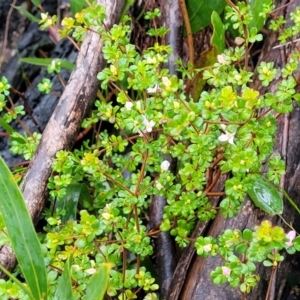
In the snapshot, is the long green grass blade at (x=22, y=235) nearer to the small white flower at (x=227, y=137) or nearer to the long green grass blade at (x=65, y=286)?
the long green grass blade at (x=65, y=286)

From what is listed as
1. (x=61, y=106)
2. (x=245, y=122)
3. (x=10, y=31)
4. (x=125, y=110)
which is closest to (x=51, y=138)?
(x=61, y=106)

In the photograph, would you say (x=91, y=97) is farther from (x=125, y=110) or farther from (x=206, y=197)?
(x=206, y=197)

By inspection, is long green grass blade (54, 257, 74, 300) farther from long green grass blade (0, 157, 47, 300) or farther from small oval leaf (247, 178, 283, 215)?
small oval leaf (247, 178, 283, 215)

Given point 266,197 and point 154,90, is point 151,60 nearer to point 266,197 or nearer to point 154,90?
point 154,90

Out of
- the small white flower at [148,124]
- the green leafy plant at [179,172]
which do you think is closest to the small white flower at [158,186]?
the green leafy plant at [179,172]

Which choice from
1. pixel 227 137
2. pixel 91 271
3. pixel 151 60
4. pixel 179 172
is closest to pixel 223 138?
Answer: pixel 227 137

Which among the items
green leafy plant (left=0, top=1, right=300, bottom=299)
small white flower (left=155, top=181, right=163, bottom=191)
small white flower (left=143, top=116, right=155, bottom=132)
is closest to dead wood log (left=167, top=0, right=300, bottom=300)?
green leafy plant (left=0, top=1, right=300, bottom=299)
